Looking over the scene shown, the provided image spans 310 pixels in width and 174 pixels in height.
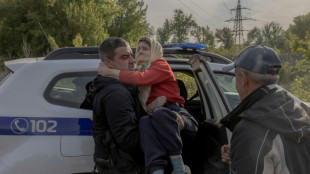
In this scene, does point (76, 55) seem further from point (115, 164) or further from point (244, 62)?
point (244, 62)

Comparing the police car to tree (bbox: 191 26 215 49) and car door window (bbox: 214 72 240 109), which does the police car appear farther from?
tree (bbox: 191 26 215 49)

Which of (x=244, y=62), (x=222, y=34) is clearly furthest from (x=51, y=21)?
(x=222, y=34)

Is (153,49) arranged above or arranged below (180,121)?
above

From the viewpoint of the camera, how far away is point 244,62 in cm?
157

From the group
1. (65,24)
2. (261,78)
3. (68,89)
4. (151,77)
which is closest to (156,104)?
(151,77)

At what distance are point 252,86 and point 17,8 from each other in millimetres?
25383

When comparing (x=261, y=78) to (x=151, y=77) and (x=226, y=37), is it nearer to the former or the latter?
(x=151, y=77)

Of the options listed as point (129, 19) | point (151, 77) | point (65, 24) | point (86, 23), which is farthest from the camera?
point (129, 19)

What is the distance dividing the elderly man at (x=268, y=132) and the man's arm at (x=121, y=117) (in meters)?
0.94

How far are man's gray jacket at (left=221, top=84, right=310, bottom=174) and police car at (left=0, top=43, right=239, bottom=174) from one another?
901 millimetres

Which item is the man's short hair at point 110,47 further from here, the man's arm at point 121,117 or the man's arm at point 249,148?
the man's arm at point 249,148

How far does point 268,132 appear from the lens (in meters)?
1.36

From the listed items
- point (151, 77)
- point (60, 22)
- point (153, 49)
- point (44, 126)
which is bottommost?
point (44, 126)

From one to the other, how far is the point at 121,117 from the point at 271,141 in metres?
1.12
